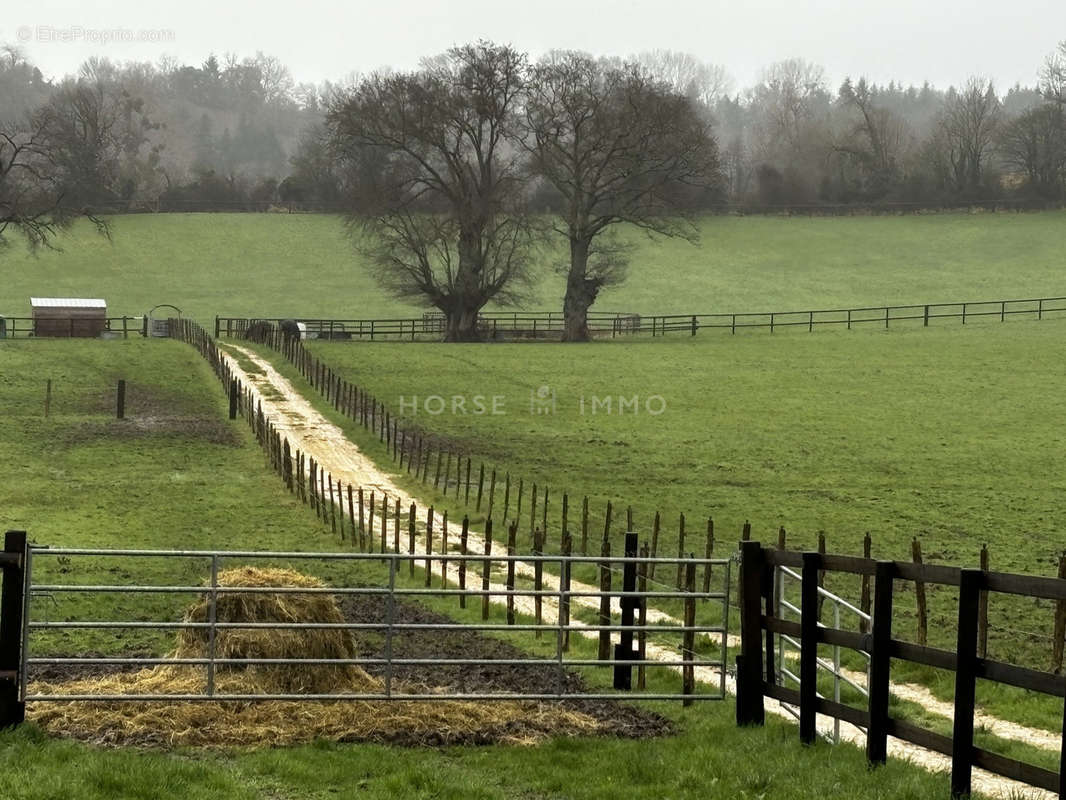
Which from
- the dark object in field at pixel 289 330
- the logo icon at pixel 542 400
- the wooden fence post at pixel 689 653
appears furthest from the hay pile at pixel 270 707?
the dark object in field at pixel 289 330

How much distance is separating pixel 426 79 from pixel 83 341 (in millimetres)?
21449

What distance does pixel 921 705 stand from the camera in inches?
527

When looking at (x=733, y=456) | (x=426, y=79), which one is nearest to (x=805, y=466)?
(x=733, y=456)

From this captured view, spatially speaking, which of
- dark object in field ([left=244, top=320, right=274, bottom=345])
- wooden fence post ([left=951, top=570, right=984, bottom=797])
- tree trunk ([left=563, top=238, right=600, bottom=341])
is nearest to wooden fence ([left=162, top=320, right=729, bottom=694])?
wooden fence post ([left=951, top=570, right=984, bottom=797])

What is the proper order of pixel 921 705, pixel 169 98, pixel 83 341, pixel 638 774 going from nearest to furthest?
pixel 638 774 → pixel 921 705 → pixel 83 341 → pixel 169 98

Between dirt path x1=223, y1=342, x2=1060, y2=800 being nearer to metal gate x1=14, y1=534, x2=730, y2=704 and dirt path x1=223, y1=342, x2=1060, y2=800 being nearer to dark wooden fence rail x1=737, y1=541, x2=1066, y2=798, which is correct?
metal gate x1=14, y1=534, x2=730, y2=704

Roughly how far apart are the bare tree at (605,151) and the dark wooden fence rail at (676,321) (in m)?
4.58

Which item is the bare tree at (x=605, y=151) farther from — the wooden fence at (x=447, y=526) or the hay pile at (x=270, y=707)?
the hay pile at (x=270, y=707)

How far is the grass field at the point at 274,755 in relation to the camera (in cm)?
859

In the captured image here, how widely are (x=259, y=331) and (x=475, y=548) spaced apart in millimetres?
45004

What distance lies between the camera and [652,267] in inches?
3819

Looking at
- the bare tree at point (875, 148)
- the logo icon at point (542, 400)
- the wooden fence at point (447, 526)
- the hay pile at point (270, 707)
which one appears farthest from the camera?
the bare tree at point (875, 148)

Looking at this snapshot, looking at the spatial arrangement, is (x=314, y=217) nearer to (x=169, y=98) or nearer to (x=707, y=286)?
(x=707, y=286)

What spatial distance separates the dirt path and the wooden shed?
8389mm
